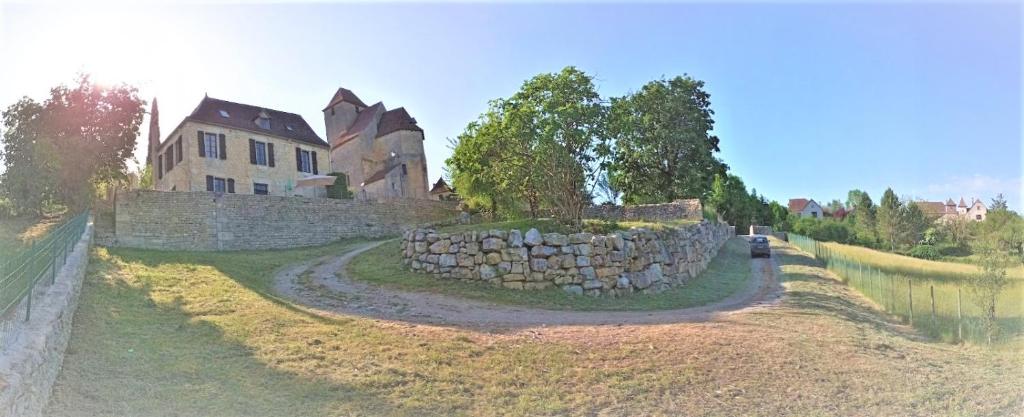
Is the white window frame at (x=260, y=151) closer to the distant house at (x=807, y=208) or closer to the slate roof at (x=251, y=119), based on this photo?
the slate roof at (x=251, y=119)

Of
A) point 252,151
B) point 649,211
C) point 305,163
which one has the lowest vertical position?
point 649,211

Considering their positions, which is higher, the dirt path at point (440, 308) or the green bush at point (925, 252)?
the dirt path at point (440, 308)

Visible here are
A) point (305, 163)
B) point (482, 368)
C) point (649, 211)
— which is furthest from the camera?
point (305, 163)

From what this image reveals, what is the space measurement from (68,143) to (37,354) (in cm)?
2538

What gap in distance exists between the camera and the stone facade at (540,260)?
18.0 meters

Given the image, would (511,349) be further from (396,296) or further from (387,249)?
(387,249)

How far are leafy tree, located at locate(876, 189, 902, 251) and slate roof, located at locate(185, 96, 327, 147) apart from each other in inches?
2058

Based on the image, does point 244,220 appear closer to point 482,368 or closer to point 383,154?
point 383,154

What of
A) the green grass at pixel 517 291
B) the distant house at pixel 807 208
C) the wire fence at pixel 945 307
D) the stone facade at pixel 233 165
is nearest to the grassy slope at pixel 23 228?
the stone facade at pixel 233 165

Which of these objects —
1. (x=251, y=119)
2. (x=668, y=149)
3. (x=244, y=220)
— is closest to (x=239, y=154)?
(x=251, y=119)

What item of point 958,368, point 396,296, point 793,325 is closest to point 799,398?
point 958,368

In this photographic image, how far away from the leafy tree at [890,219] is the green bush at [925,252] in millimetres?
4621

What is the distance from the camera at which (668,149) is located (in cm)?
4391

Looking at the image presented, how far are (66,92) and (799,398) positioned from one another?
32653 millimetres
